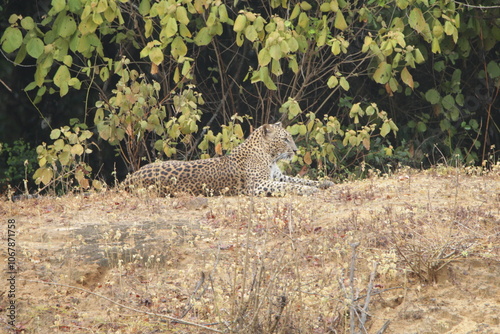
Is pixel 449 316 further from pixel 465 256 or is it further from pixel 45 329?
pixel 45 329

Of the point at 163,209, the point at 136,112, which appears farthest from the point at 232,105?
the point at 163,209

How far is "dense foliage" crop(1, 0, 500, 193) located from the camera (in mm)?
9102

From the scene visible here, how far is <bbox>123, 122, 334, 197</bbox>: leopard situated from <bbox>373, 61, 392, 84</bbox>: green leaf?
1289mm

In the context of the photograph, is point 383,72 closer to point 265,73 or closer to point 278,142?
point 278,142

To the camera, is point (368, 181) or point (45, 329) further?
point (368, 181)

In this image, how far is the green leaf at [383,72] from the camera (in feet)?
31.6

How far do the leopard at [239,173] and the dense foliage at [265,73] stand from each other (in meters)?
0.29

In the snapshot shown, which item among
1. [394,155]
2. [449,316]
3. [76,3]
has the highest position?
[76,3]

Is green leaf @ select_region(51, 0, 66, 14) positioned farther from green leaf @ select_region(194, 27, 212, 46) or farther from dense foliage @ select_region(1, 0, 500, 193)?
green leaf @ select_region(194, 27, 212, 46)

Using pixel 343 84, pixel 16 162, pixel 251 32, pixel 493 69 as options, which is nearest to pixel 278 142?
pixel 343 84

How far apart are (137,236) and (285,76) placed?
678 centimetres

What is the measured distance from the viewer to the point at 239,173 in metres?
9.56

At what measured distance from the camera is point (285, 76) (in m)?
12.8

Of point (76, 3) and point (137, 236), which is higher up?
point (76, 3)
